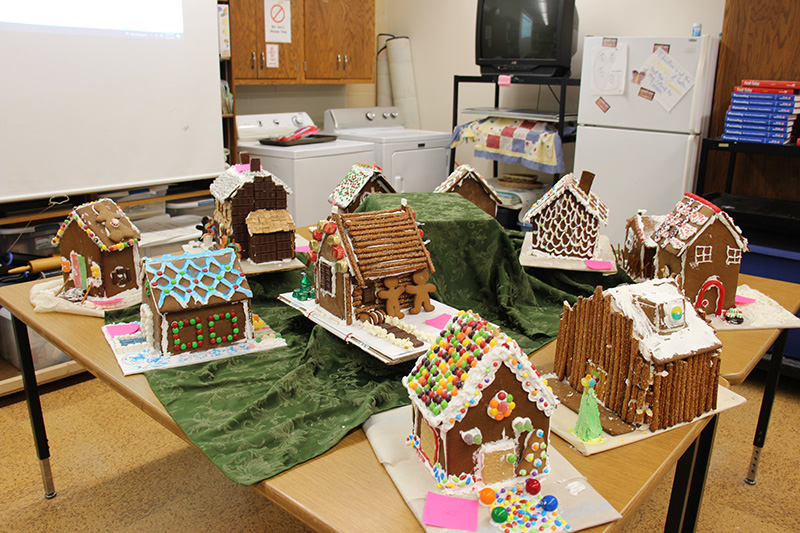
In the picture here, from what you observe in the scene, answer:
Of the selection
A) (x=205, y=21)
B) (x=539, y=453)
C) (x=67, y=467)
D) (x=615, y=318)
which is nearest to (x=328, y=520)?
(x=539, y=453)

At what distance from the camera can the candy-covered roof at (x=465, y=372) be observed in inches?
38.9

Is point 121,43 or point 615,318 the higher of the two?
point 121,43

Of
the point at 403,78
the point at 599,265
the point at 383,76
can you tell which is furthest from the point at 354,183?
the point at 383,76

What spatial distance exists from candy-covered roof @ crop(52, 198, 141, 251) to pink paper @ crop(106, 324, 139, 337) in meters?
0.27

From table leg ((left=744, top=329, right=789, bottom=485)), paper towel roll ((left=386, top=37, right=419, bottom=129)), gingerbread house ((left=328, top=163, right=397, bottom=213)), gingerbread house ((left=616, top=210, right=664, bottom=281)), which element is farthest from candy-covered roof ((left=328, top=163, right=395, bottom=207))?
paper towel roll ((left=386, top=37, right=419, bottom=129))

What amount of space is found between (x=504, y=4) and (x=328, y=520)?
12.7ft

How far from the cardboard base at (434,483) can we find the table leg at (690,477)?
382 millimetres

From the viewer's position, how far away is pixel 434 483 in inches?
41.0

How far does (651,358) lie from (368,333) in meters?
0.65

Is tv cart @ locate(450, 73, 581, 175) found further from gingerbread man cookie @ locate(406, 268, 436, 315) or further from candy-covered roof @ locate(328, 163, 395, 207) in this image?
gingerbread man cookie @ locate(406, 268, 436, 315)

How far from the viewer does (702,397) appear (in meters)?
1.24

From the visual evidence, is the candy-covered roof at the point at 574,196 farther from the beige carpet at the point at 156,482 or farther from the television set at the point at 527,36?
the television set at the point at 527,36

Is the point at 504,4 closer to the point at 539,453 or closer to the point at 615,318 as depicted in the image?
the point at 615,318

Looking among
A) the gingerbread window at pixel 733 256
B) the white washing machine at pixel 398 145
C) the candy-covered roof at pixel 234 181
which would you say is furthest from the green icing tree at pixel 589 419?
the white washing machine at pixel 398 145
